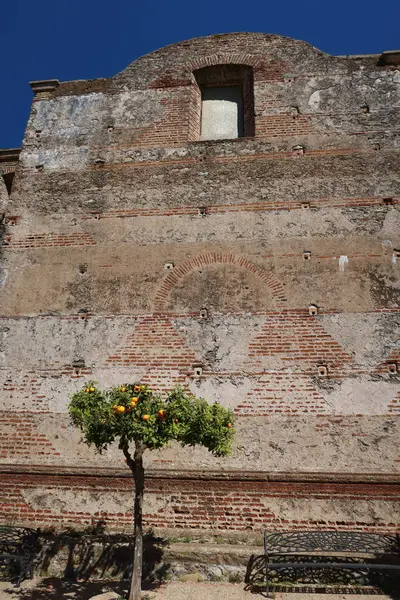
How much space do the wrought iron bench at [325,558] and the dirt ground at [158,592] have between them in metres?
0.27

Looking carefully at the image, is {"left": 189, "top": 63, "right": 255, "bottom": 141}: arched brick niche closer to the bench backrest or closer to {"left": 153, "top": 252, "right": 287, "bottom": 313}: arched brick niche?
{"left": 153, "top": 252, "right": 287, "bottom": 313}: arched brick niche

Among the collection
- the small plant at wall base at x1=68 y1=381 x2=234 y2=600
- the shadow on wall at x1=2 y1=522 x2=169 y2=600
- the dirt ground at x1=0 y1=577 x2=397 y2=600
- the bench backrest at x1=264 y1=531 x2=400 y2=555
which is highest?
the small plant at wall base at x1=68 y1=381 x2=234 y2=600

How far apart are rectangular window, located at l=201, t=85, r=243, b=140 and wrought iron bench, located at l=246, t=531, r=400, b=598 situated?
8.43 metres

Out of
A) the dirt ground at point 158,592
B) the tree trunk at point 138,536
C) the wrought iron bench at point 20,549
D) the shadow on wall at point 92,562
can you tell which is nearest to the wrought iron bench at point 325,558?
the dirt ground at point 158,592

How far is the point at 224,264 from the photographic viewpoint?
8.57m

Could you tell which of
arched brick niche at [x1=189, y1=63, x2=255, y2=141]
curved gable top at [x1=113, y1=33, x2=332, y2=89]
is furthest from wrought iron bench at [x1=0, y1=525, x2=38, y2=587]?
curved gable top at [x1=113, y1=33, x2=332, y2=89]

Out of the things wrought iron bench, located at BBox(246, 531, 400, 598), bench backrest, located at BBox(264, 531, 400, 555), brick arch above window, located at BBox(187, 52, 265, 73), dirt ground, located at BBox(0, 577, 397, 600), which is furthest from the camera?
brick arch above window, located at BBox(187, 52, 265, 73)

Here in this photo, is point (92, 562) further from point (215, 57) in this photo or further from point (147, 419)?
point (215, 57)

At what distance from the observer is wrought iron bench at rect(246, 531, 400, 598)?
5.52 metres

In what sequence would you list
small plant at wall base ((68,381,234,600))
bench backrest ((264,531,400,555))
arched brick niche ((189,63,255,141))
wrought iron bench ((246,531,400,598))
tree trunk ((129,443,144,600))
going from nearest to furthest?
tree trunk ((129,443,144,600)) < small plant at wall base ((68,381,234,600)) < wrought iron bench ((246,531,400,598)) < bench backrest ((264,531,400,555)) < arched brick niche ((189,63,255,141))

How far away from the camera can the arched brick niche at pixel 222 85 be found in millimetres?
10532

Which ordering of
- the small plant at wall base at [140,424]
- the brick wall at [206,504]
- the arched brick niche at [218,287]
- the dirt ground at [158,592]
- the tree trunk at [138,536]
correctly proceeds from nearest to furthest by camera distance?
1. the tree trunk at [138,536]
2. the small plant at wall base at [140,424]
3. the dirt ground at [158,592]
4. the brick wall at [206,504]
5. the arched brick niche at [218,287]

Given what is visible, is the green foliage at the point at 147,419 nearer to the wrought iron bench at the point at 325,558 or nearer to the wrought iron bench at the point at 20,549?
the wrought iron bench at the point at 325,558

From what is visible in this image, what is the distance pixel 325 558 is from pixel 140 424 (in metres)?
3.07
